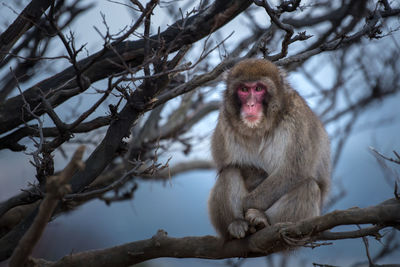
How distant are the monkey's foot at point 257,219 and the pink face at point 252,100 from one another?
2.64 ft

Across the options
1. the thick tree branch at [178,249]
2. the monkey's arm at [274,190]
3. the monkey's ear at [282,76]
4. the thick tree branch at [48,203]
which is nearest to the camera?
the thick tree branch at [48,203]

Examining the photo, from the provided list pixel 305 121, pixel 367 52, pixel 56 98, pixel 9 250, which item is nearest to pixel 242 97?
pixel 305 121

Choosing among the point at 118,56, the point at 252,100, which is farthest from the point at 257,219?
the point at 118,56

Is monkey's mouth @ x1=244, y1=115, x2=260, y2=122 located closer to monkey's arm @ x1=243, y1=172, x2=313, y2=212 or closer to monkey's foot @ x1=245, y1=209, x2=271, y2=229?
monkey's arm @ x1=243, y1=172, x2=313, y2=212

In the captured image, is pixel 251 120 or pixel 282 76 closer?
pixel 251 120

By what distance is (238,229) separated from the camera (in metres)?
4.14

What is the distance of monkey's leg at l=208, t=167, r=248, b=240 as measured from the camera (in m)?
4.37

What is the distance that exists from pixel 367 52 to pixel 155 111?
4.00 meters

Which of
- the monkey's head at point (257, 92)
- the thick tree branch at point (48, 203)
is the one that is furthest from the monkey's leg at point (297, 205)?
the thick tree branch at point (48, 203)

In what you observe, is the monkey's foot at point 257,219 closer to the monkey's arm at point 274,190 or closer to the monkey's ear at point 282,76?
the monkey's arm at point 274,190

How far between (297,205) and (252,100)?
100 centimetres

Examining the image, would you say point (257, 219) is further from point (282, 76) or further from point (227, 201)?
point (282, 76)

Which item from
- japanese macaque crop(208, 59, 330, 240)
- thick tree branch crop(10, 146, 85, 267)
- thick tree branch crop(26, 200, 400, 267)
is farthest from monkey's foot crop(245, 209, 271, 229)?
thick tree branch crop(10, 146, 85, 267)

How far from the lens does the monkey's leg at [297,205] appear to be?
13.8ft
